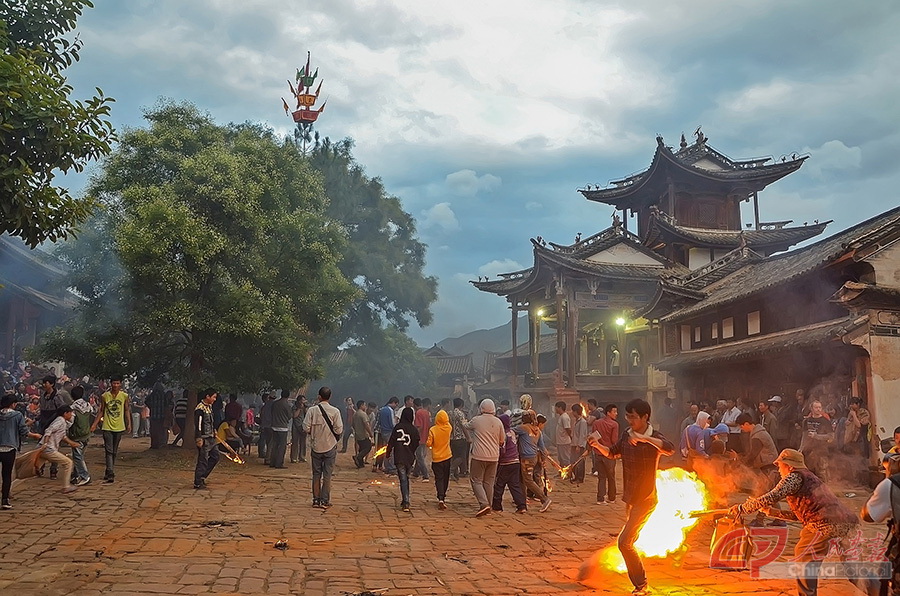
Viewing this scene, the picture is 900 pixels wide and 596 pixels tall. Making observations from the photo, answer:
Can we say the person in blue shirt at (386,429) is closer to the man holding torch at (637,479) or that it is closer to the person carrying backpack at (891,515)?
the man holding torch at (637,479)

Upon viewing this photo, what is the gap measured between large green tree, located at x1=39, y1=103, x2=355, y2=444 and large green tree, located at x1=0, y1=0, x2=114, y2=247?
21.9 ft

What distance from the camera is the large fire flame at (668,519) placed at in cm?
728

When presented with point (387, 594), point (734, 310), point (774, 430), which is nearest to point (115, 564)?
point (387, 594)

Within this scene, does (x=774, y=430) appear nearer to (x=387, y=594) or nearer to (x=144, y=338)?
(x=387, y=594)

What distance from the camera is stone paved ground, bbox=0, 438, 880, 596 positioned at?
22.1 ft

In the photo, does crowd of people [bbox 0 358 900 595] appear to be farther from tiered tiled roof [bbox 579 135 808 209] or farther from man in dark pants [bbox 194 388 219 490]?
tiered tiled roof [bbox 579 135 808 209]

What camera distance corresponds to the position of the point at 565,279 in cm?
2978

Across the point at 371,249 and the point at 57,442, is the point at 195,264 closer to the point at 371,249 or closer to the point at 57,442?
the point at 57,442

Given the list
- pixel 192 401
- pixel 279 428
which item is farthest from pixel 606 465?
pixel 192 401

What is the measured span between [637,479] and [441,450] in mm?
5218

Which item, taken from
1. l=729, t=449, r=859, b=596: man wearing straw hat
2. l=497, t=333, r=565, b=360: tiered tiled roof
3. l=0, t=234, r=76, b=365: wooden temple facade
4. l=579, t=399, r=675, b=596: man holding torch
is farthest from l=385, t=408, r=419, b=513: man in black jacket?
l=497, t=333, r=565, b=360: tiered tiled roof

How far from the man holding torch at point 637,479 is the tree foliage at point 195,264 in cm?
1062

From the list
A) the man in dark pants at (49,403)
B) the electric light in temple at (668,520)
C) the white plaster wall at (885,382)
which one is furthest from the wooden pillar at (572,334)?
the electric light in temple at (668,520)

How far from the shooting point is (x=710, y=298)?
2384cm
